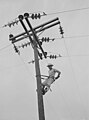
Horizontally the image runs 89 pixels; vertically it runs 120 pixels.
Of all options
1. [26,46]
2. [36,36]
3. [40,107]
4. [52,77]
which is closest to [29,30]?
[36,36]

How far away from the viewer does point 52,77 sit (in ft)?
29.9

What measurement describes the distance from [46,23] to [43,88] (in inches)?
97.6

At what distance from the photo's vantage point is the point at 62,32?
9695 mm

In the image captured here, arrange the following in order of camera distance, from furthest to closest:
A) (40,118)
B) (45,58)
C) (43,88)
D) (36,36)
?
(45,58) → (36,36) → (43,88) → (40,118)

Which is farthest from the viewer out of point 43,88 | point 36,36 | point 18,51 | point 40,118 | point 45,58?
point 18,51

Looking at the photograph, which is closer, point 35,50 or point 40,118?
point 40,118

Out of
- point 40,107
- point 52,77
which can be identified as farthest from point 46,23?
point 40,107

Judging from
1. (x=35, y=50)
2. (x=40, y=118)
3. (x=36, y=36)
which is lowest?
(x=40, y=118)

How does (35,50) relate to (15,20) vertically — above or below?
below

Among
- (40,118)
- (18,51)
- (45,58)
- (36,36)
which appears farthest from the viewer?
(18,51)

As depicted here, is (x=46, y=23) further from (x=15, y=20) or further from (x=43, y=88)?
(x=43, y=88)

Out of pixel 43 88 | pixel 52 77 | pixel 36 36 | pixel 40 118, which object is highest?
pixel 36 36

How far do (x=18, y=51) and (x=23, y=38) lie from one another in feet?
4.13

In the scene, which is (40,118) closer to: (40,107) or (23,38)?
(40,107)
